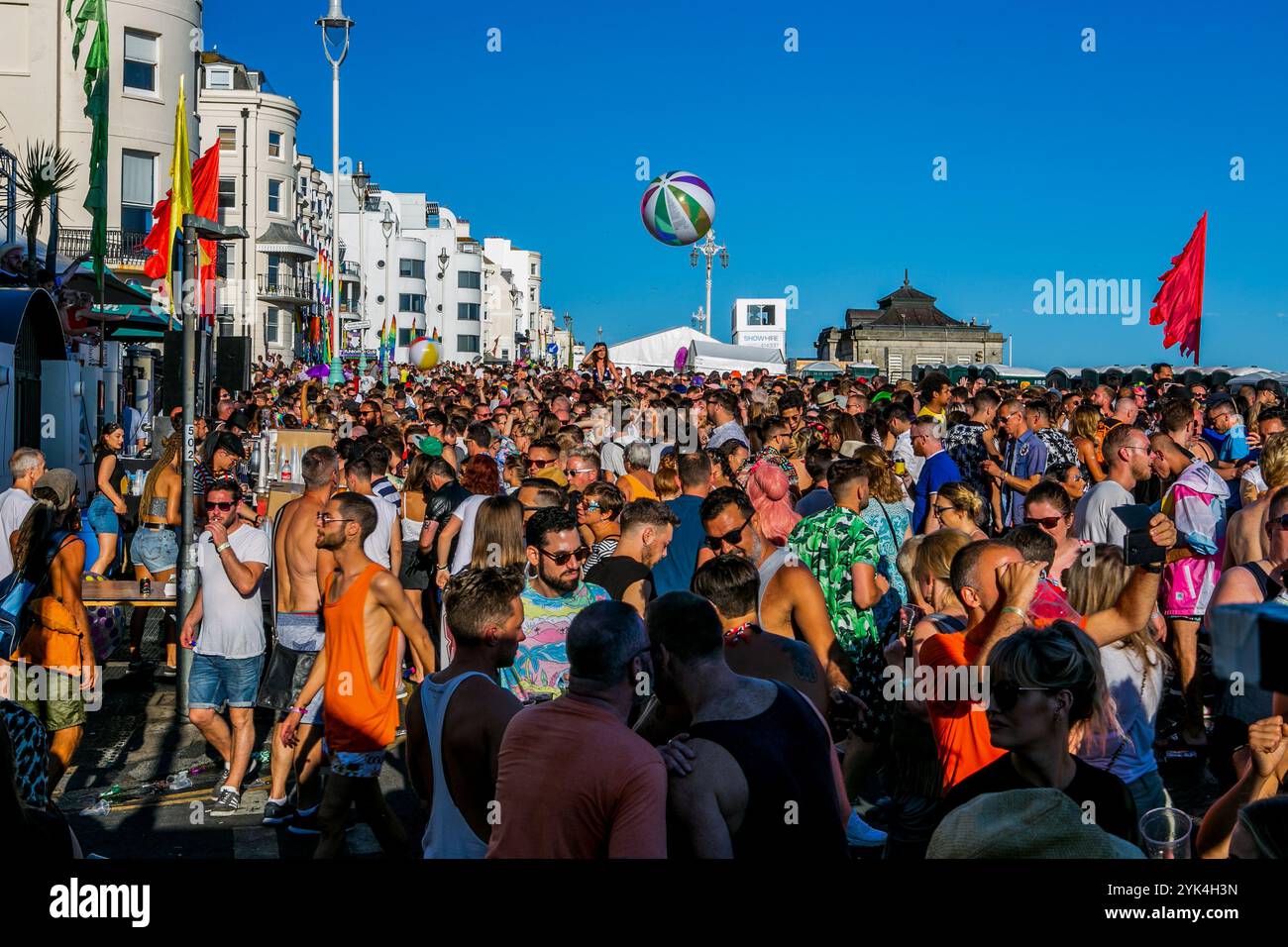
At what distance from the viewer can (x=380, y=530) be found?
882 centimetres

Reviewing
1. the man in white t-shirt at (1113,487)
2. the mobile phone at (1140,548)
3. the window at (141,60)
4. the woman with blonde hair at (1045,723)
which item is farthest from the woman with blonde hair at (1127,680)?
the window at (141,60)

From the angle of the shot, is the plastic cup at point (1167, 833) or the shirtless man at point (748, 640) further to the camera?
the shirtless man at point (748, 640)

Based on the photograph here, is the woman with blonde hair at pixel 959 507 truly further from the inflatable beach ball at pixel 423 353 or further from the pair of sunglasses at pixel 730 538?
the inflatable beach ball at pixel 423 353

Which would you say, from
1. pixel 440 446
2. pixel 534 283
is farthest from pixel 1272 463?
pixel 534 283

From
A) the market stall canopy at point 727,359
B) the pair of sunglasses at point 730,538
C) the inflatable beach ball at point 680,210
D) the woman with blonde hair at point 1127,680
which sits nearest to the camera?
the woman with blonde hair at point 1127,680

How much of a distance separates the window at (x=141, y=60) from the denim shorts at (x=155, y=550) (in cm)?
2889

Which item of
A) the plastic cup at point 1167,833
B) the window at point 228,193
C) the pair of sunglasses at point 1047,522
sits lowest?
the plastic cup at point 1167,833

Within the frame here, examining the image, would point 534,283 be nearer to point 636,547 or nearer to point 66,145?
point 66,145

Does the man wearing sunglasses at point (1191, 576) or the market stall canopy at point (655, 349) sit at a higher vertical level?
the market stall canopy at point (655, 349)

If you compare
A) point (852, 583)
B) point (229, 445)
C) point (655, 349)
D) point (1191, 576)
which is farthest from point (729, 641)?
point (655, 349)

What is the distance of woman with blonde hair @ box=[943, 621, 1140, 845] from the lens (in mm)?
3379

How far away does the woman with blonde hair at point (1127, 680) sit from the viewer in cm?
454

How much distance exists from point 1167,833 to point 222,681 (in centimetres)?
579
